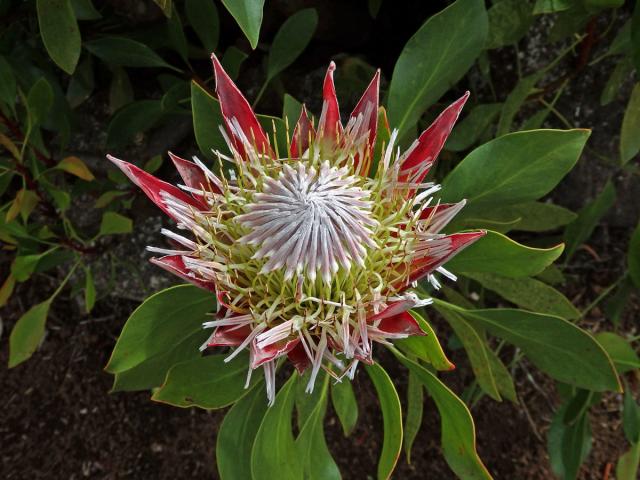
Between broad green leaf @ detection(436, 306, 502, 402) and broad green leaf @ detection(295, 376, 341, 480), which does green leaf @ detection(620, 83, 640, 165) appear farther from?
broad green leaf @ detection(295, 376, 341, 480)

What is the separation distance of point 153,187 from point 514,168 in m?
0.56

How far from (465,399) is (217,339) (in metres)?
1.19

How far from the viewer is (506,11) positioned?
134 cm

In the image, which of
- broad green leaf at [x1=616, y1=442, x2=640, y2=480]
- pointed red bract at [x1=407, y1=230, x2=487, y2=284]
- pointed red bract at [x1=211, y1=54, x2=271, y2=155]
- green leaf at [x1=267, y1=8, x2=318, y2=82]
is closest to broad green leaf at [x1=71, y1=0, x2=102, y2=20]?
green leaf at [x1=267, y1=8, x2=318, y2=82]

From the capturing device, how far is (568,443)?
155 centimetres

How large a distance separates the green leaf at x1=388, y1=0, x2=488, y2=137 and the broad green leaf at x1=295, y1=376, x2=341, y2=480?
55cm

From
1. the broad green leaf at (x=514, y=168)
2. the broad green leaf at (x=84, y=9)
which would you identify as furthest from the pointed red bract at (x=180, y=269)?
the broad green leaf at (x=84, y=9)

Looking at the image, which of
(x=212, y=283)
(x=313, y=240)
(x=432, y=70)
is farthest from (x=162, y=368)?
(x=432, y=70)

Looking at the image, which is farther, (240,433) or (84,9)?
(84,9)

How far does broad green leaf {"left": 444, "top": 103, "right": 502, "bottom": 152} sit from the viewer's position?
156 centimetres

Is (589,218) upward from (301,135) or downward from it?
downward

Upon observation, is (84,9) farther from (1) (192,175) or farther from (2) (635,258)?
(2) (635,258)

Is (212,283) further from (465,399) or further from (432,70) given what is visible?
(465,399)

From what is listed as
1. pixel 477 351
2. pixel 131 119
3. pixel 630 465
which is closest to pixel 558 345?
pixel 477 351
